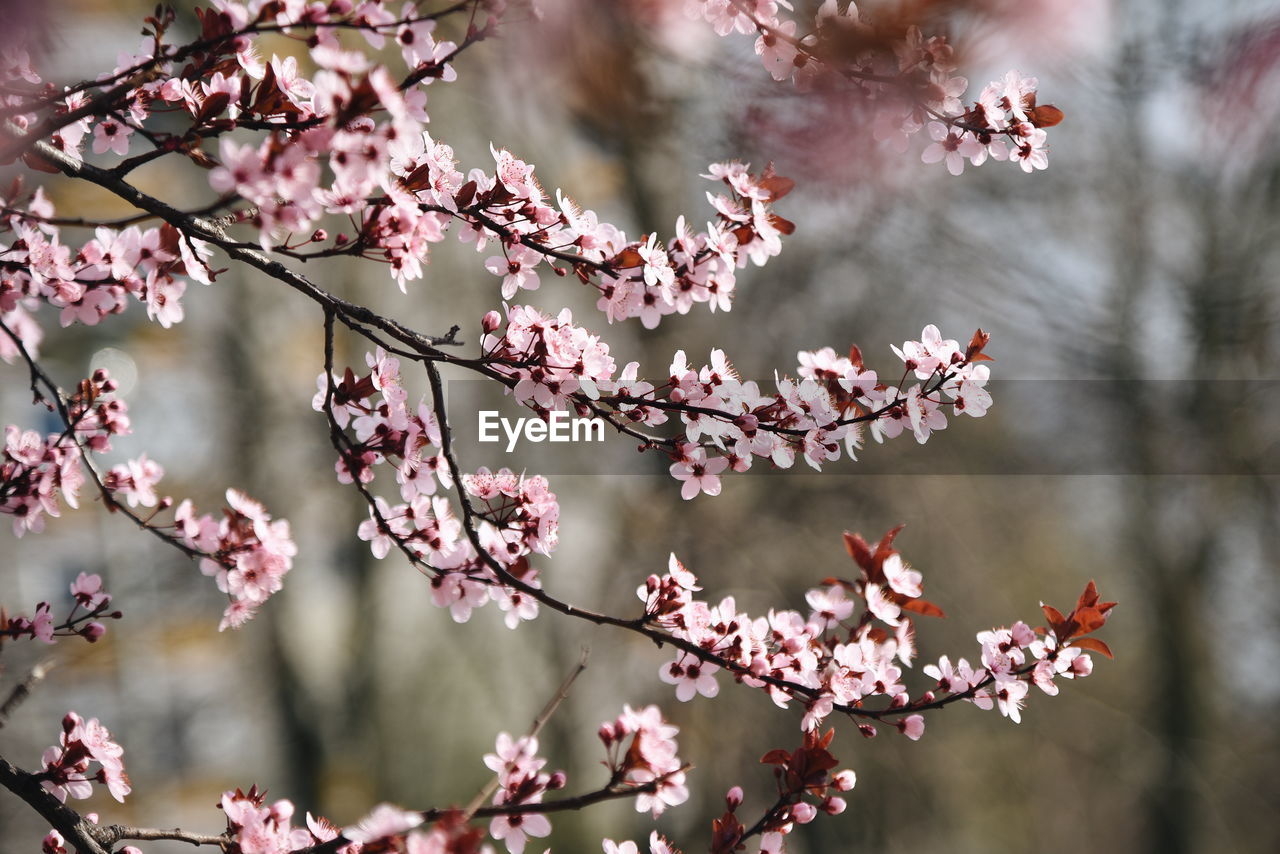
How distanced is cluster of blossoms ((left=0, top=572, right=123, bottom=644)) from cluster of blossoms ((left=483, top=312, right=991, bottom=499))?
0.93 meters

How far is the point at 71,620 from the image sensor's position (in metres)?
1.79

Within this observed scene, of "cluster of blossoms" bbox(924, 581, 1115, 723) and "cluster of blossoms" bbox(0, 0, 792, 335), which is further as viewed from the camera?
"cluster of blossoms" bbox(924, 581, 1115, 723)

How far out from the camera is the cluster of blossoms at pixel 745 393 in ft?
5.21

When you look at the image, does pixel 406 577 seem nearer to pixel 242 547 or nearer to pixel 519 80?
pixel 519 80

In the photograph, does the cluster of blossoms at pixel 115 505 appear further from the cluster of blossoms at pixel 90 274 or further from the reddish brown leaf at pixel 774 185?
the reddish brown leaf at pixel 774 185

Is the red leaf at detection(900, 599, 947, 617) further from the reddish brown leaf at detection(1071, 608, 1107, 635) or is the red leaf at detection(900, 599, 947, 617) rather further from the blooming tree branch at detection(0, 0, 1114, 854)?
the reddish brown leaf at detection(1071, 608, 1107, 635)

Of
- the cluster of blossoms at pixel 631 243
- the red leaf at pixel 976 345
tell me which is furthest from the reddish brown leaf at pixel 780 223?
the red leaf at pixel 976 345

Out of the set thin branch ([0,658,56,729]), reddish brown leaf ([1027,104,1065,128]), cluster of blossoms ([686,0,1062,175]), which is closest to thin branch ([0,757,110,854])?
thin branch ([0,658,56,729])

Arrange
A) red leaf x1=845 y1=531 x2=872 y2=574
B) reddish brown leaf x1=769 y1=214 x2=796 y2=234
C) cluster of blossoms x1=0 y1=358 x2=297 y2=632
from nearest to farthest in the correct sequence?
red leaf x1=845 y1=531 x2=872 y2=574 → reddish brown leaf x1=769 y1=214 x2=796 y2=234 → cluster of blossoms x1=0 y1=358 x2=297 y2=632

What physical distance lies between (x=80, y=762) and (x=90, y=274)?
868 mm

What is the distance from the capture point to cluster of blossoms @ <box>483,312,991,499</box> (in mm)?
1589

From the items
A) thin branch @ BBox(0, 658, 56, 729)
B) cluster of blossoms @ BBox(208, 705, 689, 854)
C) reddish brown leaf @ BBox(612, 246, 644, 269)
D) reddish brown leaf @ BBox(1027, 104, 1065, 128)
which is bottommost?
cluster of blossoms @ BBox(208, 705, 689, 854)

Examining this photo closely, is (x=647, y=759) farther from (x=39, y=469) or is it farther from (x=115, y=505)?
(x=39, y=469)

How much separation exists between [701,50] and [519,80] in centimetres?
264
